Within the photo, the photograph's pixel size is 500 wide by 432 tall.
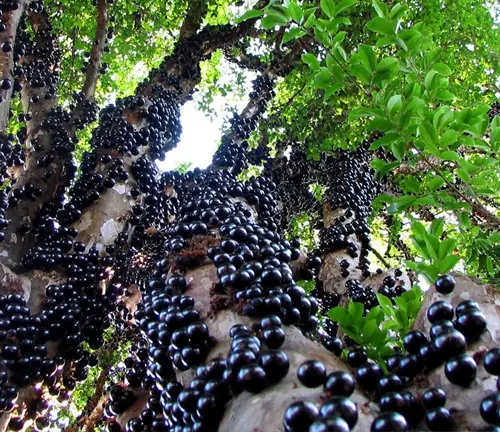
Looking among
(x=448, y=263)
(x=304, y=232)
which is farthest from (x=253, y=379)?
(x=304, y=232)

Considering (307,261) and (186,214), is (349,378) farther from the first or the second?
(186,214)

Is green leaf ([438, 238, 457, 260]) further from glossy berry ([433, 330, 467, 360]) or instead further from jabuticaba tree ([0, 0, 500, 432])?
glossy berry ([433, 330, 467, 360])

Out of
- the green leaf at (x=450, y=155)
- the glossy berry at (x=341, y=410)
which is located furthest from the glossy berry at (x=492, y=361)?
the green leaf at (x=450, y=155)

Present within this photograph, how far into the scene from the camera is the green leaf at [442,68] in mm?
2445

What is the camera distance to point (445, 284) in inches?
68.8

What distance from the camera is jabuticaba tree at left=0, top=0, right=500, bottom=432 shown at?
1.53 m

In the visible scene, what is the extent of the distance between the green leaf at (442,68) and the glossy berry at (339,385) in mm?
1779

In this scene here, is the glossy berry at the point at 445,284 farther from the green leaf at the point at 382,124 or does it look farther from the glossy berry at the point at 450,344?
the green leaf at the point at 382,124

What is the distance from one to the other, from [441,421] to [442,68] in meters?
1.87

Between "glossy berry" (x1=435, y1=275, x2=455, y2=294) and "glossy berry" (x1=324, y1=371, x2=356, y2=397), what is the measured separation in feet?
1.86

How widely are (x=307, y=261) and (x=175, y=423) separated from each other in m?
1.71

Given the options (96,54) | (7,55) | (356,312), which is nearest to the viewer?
(356,312)

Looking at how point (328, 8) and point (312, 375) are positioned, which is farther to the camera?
point (328, 8)

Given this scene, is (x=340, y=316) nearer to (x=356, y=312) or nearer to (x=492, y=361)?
(x=356, y=312)
